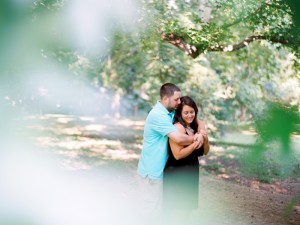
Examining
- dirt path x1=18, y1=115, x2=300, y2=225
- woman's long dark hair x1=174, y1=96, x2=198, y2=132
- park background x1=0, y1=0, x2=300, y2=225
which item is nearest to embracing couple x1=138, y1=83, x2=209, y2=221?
woman's long dark hair x1=174, y1=96, x2=198, y2=132

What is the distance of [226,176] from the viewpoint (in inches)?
371

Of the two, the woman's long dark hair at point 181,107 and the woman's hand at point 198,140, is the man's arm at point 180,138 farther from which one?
the woman's long dark hair at point 181,107

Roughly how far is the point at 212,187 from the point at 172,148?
170 inches

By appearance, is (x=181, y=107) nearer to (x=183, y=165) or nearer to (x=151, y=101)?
(x=183, y=165)

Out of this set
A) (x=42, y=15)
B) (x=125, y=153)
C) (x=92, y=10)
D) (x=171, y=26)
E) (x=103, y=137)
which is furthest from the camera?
(x=103, y=137)

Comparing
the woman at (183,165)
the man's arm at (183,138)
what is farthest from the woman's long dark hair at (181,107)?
the man's arm at (183,138)

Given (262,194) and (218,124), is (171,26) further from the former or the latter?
(218,124)

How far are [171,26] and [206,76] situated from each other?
6.36 meters

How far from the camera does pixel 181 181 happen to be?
3875 millimetres

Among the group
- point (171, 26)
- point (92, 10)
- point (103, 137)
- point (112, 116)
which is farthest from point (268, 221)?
point (112, 116)

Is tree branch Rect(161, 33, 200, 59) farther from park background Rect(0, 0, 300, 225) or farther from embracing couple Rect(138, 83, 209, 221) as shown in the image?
embracing couple Rect(138, 83, 209, 221)

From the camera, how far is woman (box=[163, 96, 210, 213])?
3726mm

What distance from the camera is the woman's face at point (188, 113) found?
3.76 m

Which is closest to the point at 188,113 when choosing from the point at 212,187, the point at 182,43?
the point at 182,43
